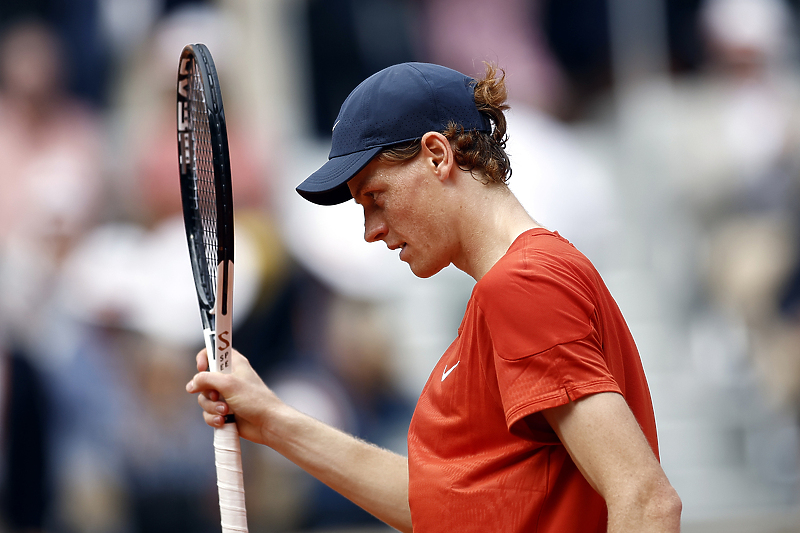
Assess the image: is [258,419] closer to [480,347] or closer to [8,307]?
[480,347]

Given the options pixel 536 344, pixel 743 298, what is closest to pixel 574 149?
pixel 743 298

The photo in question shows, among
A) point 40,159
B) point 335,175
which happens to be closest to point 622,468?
point 335,175

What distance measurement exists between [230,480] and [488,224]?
1061 millimetres

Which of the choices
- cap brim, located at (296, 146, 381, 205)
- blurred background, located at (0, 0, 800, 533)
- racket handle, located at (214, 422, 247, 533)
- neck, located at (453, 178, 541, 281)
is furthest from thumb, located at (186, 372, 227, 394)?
blurred background, located at (0, 0, 800, 533)

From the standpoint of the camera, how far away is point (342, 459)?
2.53 m

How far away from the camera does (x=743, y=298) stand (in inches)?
288

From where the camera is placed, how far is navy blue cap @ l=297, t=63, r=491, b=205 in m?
2.05

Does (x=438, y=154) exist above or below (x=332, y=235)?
above

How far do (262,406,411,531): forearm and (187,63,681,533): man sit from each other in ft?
0.35

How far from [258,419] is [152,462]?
13.4 ft

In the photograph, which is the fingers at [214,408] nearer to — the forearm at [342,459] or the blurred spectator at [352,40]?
the forearm at [342,459]

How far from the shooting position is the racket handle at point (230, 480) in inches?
96.9

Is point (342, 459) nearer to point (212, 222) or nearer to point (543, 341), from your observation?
point (212, 222)

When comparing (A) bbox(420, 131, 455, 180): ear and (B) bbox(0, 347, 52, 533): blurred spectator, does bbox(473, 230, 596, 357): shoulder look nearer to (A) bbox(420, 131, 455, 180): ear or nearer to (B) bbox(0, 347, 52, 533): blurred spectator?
(A) bbox(420, 131, 455, 180): ear
